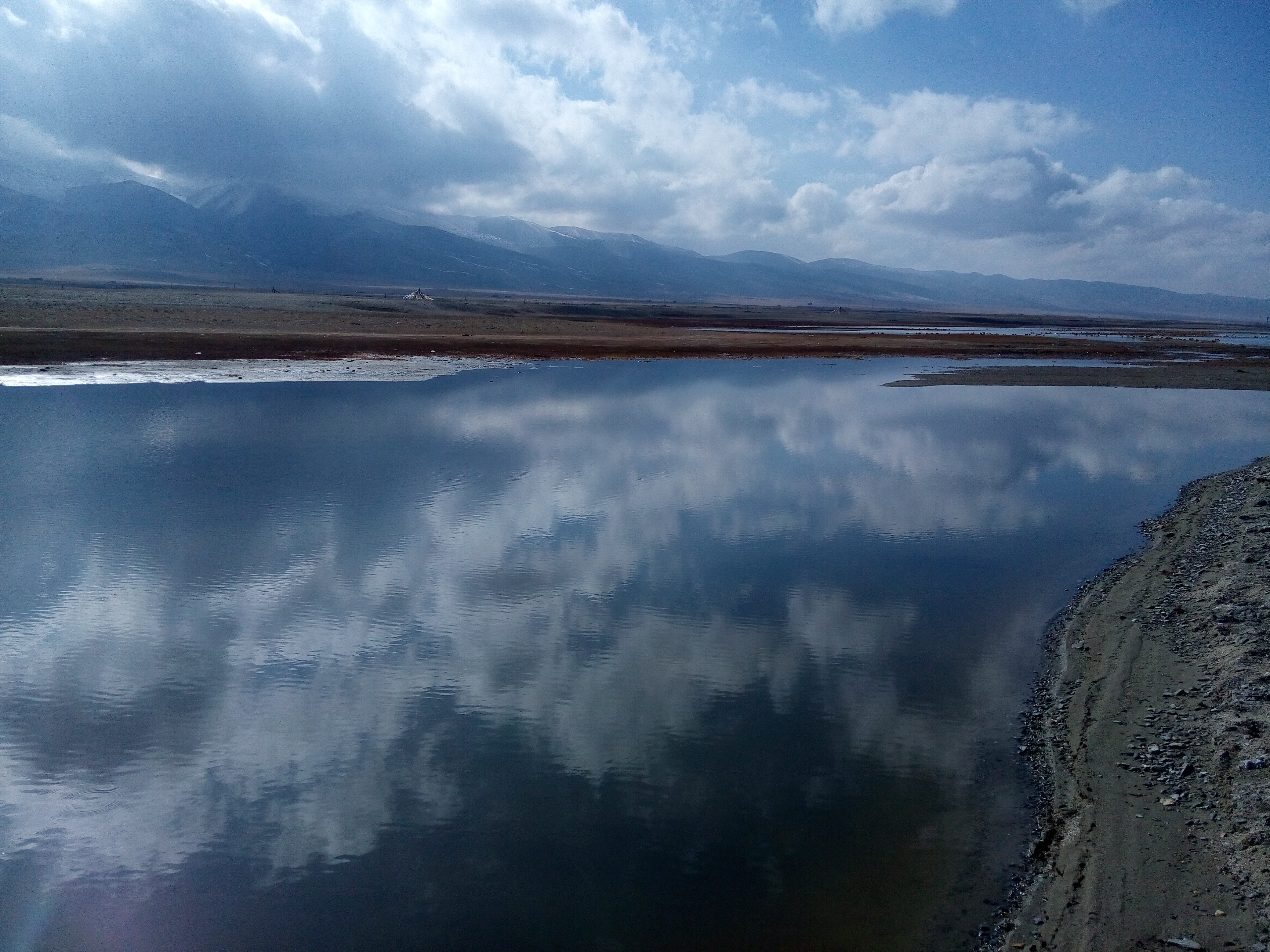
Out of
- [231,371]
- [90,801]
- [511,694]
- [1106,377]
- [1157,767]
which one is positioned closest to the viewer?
[90,801]

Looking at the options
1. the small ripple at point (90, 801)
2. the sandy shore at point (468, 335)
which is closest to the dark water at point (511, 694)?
the small ripple at point (90, 801)

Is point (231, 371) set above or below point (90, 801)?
above

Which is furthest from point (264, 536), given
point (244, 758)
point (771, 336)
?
point (771, 336)

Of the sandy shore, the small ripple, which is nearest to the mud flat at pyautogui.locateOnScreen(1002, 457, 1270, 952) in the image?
the small ripple

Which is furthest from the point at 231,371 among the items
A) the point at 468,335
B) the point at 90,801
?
the point at 90,801

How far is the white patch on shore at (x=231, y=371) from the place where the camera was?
27.4 meters

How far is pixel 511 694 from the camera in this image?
843 centimetres

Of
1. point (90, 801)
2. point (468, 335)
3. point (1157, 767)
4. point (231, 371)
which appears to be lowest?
point (90, 801)

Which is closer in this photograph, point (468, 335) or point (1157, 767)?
point (1157, 767)

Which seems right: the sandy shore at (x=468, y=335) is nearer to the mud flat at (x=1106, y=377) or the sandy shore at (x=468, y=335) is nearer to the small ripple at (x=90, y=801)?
the mud flat at (x=1106, y=377)

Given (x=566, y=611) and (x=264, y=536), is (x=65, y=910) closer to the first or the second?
(x=566, y=611)

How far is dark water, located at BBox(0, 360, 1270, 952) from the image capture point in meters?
5.75

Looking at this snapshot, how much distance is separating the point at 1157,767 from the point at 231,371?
3089 centimetres

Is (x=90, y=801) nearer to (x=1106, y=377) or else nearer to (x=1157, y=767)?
(x=1157, y=767)
